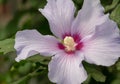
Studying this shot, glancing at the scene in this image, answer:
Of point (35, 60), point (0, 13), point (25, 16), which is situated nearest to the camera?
point (35, 60)

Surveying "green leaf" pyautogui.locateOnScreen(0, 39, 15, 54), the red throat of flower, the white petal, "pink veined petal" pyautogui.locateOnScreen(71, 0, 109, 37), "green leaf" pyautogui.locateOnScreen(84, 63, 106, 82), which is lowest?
"green leaf" pyautogui.locateOnScreen(84, 63, 106, 82)

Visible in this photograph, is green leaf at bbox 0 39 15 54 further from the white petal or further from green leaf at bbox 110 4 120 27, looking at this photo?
green leaf at bbox 110 4 120 27

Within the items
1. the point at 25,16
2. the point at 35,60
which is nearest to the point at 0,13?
the point at 25,16

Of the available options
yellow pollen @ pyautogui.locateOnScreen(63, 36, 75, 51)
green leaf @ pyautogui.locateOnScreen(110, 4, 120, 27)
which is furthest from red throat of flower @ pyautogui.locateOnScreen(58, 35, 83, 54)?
green leaf @ pyautogui.locateOnScreen(110, 4, 120, 27)

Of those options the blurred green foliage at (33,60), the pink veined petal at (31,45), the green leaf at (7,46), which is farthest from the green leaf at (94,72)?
the green leaf at (7,46)

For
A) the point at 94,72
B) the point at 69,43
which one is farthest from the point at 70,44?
the point at 94,72

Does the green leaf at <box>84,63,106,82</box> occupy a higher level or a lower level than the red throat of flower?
lower

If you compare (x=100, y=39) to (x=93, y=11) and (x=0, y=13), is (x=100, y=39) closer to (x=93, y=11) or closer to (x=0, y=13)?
(x=93, y=11)

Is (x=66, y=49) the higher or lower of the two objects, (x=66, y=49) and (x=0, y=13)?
the lower
